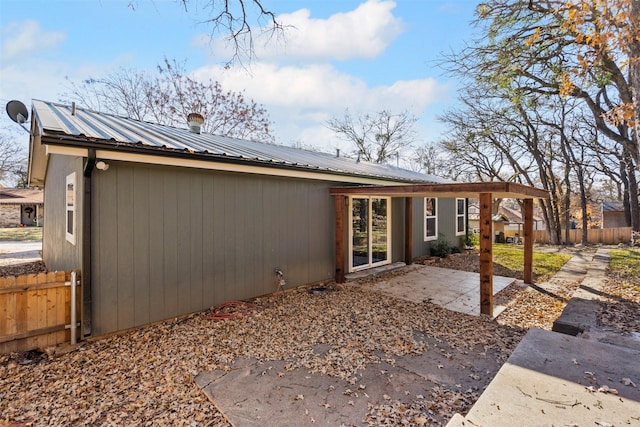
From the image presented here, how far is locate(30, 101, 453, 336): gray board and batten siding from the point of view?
3641mm

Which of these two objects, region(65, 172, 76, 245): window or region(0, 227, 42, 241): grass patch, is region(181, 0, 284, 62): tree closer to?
region(65, 172, 76, 245): window

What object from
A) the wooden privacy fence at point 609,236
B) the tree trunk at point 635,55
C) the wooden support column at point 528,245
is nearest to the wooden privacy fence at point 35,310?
the wooden support column at point 528,245

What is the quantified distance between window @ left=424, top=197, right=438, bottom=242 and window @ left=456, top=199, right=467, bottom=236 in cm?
187

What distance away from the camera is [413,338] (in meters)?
3.72

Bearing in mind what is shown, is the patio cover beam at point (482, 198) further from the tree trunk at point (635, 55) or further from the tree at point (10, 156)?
the tree at point (10, 156)

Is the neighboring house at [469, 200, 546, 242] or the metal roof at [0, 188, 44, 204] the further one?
the metal roof at [0, 188, 44, 204]

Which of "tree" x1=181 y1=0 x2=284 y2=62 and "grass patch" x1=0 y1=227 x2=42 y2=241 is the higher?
"tree" x1=181 y1=0 x2=284 y2=62

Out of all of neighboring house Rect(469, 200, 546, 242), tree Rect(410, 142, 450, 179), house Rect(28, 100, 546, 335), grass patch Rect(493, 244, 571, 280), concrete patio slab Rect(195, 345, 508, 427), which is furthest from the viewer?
tree Rect(410, 142, 450, 179)

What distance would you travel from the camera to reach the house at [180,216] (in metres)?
3.60

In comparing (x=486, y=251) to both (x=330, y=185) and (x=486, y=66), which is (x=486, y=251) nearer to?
(x=330, y=185)

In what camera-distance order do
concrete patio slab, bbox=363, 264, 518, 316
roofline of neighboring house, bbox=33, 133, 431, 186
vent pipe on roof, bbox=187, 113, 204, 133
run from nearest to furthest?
1. roofline of neighboring house, bbox=33, 133, 431, 186
2. concrete patio slab, bbox=363, 264, 518, 316
3. vent pipe on roof, bbox=187, 113, 204, 133

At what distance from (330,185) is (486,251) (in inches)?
128

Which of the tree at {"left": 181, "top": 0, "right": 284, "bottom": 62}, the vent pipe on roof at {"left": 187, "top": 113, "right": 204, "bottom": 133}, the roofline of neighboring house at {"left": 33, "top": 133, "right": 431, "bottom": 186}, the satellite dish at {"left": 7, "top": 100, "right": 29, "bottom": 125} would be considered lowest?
the roofline of neighboring house at {"left": 33, "top": 133, "right": 431, "bottom": 186}

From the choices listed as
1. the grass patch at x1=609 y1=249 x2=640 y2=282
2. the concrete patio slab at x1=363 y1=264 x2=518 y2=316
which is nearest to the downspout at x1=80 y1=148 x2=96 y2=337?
the concrete patio slab at x1=363 y1=264 x2=518 y2=316
